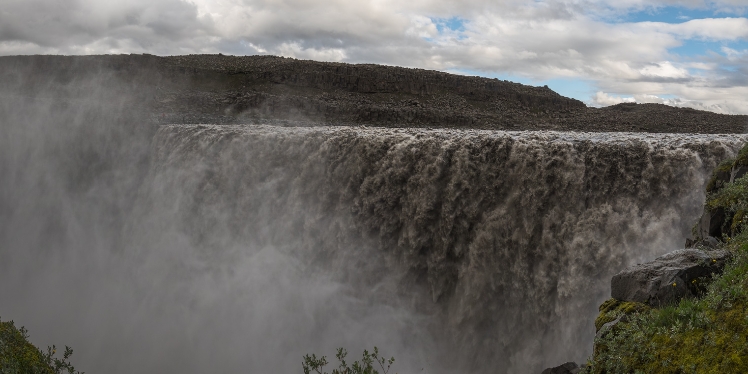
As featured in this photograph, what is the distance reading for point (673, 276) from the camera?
7.31m

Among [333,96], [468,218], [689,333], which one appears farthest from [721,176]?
[333,96]

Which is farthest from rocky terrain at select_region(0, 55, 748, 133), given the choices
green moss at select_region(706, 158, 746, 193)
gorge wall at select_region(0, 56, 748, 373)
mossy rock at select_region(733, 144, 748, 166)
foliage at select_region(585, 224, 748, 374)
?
foliage at select_region(585, 224, 748, 374)

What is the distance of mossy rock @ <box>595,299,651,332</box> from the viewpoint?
24.8 ft

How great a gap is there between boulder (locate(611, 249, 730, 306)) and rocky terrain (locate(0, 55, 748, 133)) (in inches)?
946

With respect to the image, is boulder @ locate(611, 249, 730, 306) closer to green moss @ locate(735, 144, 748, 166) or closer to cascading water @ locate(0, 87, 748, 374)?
green moss @ locate(735, 144, 748, 166)

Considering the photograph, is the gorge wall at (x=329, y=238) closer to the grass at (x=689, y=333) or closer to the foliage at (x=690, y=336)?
the grass at (x=689, y=333)

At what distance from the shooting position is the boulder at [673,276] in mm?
7242

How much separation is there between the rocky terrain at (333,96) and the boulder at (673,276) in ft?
78.8

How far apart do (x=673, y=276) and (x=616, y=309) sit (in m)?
0.95

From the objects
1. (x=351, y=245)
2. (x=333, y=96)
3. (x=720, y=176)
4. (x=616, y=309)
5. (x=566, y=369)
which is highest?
(x=333, y=96)

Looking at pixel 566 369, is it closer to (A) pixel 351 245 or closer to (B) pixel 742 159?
(B) pixel 742 159

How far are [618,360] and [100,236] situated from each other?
76.9 ft

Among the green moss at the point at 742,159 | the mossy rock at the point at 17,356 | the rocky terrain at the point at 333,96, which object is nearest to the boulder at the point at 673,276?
the green moss at the point at 742,159

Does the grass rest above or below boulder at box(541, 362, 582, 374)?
above
